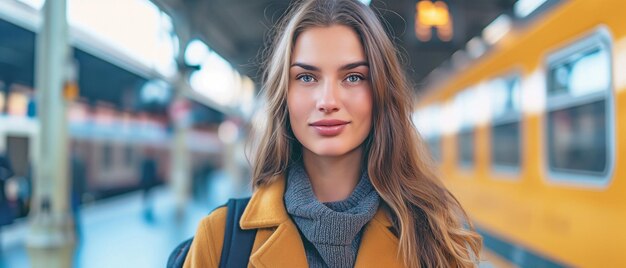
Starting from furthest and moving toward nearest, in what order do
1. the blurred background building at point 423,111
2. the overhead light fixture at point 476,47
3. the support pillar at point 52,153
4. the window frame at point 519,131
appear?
the overhead light fixture at point 476,47 → the support pillar at point 52,153 → the window frame at point 519,131 → the blurred background building at point 423,111

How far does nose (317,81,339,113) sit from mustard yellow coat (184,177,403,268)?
281 millimetres

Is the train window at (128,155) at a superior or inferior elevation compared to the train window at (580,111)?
inferior

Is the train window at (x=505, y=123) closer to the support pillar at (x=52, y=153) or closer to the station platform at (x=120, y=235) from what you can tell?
the station platform at (x=120, y=235)

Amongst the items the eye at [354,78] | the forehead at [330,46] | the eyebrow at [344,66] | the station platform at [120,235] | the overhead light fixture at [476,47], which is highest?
the overhead light fixture at [476,47]

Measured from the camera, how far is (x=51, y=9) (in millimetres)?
7145

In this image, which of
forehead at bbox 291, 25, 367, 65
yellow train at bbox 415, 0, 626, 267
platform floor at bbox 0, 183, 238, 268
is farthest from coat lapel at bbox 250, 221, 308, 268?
platform floor at bbox 0, 183, 238, 268

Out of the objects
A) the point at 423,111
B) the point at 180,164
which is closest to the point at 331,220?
the point at 423,111

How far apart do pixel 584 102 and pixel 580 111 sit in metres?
0.09

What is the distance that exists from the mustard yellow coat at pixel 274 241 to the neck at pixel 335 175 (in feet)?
0.38

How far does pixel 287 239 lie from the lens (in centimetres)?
168

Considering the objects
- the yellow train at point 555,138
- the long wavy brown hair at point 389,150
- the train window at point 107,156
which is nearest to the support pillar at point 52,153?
the yellow train at point 555,138

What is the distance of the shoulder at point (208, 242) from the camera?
5.45 ft

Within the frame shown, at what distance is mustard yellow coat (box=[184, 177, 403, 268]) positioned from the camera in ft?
5.44

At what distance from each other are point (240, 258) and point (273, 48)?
0.68 metres
